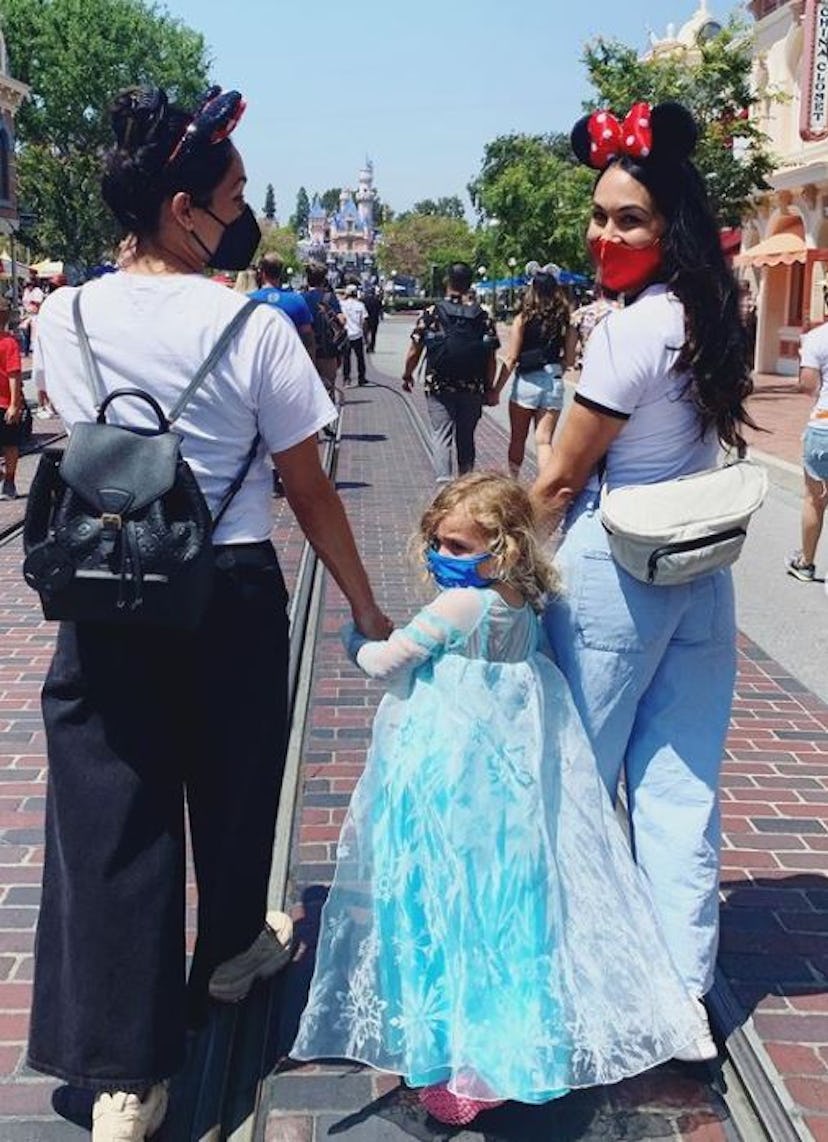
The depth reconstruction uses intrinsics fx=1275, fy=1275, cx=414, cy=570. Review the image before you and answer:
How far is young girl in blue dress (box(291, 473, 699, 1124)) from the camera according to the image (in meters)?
2.56

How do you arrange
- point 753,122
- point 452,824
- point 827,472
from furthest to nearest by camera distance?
point 753,122, point 827,472, point 452,824

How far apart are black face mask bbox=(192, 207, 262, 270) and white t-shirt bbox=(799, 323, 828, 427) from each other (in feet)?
18.2

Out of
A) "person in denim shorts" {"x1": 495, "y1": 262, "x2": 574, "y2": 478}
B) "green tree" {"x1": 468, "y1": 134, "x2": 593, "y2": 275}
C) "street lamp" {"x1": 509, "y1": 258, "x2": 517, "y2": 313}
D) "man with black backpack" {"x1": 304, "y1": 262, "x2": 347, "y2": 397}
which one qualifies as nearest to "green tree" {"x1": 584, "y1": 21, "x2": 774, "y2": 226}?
"man with black backpack" {"x1": 304, "y1": 262, "x2": 347, "y2": 397}

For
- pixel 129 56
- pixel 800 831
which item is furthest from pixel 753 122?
pixel 129 56

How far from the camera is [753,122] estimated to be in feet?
69.5

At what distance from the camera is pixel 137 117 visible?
241 cm

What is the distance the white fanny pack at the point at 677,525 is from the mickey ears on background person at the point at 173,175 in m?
0.98

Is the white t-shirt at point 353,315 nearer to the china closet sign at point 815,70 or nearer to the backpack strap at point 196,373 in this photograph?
the china closet sign at point 815,70

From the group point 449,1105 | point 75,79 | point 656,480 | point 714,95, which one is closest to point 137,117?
point 656,480

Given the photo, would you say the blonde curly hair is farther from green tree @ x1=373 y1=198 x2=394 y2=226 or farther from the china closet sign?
green tree @ x1=373 y1=198 x2=394 y2=226

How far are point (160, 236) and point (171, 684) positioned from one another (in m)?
0.87

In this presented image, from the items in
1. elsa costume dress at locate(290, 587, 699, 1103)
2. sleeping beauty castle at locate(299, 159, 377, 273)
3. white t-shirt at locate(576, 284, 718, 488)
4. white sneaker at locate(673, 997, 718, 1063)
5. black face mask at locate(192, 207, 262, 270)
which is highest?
black face mask at locate(192, 207, 262, 270)

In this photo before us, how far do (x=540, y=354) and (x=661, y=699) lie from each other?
730 cm

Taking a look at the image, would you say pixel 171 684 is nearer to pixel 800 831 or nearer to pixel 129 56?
pixel 800 831
